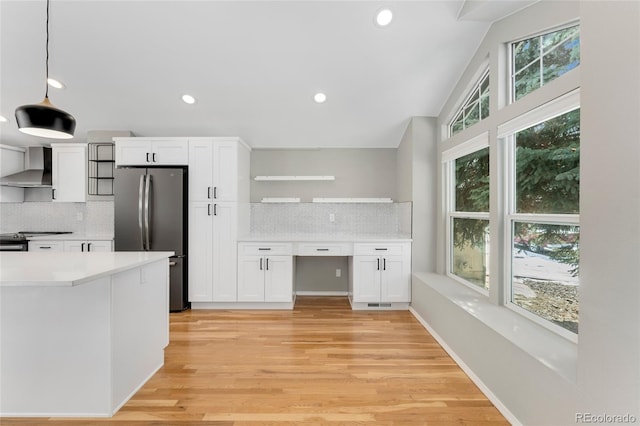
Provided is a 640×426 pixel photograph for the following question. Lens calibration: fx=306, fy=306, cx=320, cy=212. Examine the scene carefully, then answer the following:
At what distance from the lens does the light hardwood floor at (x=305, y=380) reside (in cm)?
→ 188

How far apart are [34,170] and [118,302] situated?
3.88 m

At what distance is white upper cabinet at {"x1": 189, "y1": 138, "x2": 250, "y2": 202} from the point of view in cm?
385

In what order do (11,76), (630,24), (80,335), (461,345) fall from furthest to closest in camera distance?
(11,76), (461,345), (80,335), (630,24)

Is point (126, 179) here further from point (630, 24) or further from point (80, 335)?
point (630, 24)

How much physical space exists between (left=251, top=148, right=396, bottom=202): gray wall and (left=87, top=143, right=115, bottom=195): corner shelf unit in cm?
195

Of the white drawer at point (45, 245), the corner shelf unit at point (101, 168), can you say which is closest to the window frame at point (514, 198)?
the corner shelf unit at point (101, 168)

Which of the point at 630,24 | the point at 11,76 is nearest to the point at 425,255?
the point at 630,24

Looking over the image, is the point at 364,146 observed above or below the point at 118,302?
above

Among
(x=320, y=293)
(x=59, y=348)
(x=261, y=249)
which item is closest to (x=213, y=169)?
(x=261, y=249)

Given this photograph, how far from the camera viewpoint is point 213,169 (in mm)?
3859

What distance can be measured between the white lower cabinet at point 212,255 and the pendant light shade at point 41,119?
1.95 metres

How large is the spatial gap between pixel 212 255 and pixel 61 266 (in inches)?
78.7

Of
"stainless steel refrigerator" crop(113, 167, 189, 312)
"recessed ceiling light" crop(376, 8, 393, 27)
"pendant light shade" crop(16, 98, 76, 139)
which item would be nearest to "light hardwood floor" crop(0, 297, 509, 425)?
"stainless steel refrigerator" crop(113, 167, 189, 312)

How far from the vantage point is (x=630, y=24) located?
1187 mm
